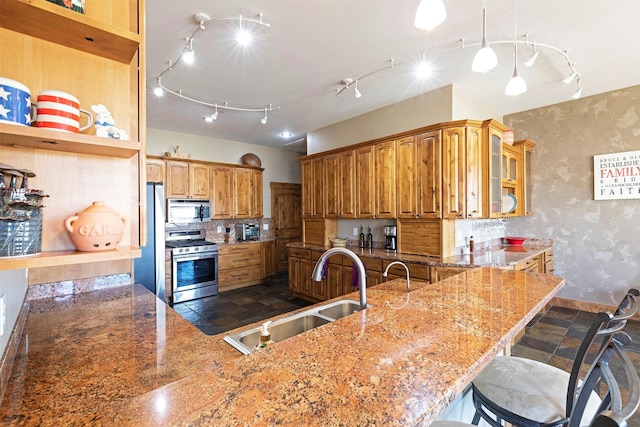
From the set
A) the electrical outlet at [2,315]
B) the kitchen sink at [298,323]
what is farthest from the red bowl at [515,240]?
the electrical outlet at [2,315]

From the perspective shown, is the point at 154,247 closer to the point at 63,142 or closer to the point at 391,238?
the point at 391,238

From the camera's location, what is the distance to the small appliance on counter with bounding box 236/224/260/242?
19.9ft

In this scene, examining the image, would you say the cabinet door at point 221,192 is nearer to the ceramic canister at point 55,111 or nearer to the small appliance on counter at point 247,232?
the small appliance on counter at point 247,232

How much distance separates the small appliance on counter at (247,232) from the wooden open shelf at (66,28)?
4.98m

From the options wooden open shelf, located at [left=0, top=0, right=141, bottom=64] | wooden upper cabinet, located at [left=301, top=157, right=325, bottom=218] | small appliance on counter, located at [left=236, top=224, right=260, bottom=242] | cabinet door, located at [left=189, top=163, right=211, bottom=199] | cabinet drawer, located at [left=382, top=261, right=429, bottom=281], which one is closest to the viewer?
wooden open shelf, located at [left=0, top=0, right=141, bottom=64]

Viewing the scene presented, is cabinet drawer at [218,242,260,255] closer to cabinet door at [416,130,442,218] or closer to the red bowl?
cabinet door at [416,130,442,218]

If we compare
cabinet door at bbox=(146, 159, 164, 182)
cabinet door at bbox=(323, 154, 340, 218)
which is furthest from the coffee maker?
cabinet door at bbox=(146, 159, 164, 182)

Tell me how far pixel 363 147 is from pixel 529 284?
3.00 metres

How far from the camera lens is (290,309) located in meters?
4.33

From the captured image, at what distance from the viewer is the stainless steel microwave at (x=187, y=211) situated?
201 inches

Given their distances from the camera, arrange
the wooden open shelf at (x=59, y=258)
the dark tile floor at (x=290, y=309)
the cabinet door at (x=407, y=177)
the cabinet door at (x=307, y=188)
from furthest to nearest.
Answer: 1. the cabinet door at (x=307, y=188)
2. the cabinet door at (x=407, y=177)
3. the dark tile floor at (x=290, y=309)
4. the wooden open shelf at (x=59, y=258)

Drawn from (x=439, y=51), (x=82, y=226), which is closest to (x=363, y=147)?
(x=439, y=51)

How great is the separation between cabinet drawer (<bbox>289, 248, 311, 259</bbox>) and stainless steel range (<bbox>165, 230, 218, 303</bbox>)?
4.64 feet

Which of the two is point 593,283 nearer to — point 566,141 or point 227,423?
point 566,141
